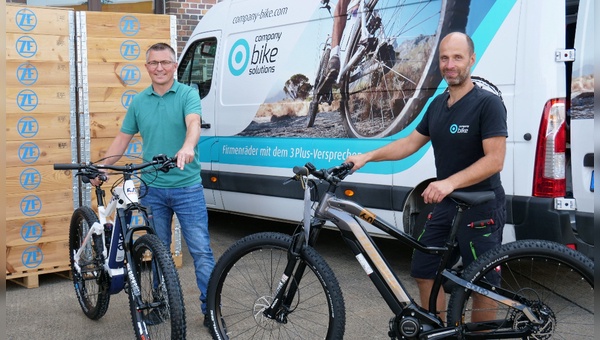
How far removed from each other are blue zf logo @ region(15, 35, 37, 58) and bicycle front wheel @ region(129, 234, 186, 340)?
231cm

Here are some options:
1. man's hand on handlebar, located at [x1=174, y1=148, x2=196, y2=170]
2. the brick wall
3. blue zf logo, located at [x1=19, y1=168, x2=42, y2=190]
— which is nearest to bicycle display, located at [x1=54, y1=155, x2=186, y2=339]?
man's hand on handlebar, located at [x1=174, y1=148, x2=196, y2=170]

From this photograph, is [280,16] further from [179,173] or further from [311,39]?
[179,173]

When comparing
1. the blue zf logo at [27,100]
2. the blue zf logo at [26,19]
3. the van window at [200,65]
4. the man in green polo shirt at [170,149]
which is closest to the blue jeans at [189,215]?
the man in green polo shirt at [170,149]

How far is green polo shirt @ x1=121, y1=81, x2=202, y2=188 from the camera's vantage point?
180 inches

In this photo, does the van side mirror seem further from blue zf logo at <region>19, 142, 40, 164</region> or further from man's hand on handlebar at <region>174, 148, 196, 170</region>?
man's hand on handlebar at <region>174, 148, 196, 170</region>

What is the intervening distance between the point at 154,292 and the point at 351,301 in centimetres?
195

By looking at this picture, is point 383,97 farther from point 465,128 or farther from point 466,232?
point 466,232

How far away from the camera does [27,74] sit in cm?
564

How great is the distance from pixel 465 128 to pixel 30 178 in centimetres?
361

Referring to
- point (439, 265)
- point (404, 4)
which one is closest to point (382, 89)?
point (404, 4)

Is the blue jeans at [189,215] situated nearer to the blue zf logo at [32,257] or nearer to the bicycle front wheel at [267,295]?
the bicycle front wheel at [267,295]

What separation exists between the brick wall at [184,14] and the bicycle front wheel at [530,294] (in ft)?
26.3

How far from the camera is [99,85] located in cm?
597

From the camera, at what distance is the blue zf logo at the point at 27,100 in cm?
560
